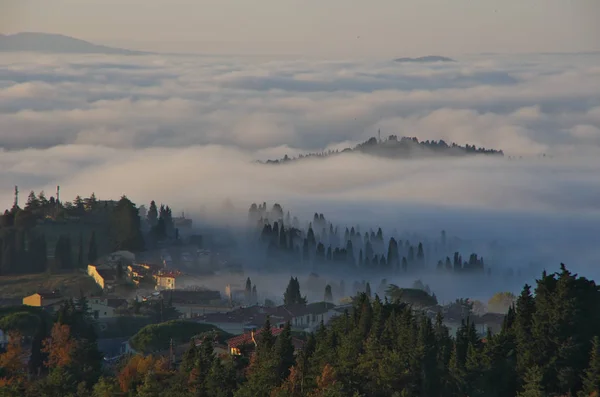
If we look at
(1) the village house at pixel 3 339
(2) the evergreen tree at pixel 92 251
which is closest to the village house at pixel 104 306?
(1) the village house at pixel 3 339

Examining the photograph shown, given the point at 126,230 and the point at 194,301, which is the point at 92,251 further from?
the point at 194,301

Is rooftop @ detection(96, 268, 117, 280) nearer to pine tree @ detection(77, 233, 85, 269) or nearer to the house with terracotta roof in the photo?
pine tree @ detection(77, 233, 85, 269)

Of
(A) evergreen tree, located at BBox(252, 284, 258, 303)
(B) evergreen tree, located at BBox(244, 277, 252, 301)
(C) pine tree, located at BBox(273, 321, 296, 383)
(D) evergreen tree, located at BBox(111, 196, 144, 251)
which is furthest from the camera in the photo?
(D) evergreen tree, located at BBox(111, 196, 144, 251)

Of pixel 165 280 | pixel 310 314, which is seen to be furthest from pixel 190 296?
pixel 310 314

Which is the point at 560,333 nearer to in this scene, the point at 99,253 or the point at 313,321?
the point at 313,321

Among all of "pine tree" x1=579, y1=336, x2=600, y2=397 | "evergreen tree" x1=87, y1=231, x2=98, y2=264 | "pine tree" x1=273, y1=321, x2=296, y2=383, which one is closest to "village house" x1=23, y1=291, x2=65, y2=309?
"evergreen tree" x1=87, y1=231, x2=98, y2=264

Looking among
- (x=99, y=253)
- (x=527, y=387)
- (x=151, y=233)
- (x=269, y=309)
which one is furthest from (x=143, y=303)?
(x=527, y=387)
